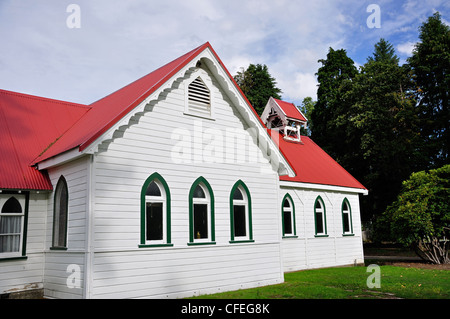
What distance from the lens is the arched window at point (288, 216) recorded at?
63.4 ft

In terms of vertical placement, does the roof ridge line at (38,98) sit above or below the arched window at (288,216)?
above

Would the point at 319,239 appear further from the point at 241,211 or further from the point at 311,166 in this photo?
the point at 241,211

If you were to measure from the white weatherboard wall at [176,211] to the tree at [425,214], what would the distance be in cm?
903

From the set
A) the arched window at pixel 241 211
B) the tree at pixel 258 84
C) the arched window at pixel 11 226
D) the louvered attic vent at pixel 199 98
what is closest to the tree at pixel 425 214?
the arched window at pixel 241 211

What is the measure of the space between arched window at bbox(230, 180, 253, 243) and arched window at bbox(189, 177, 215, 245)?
1045 millimetres

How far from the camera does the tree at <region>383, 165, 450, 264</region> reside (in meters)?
20.2

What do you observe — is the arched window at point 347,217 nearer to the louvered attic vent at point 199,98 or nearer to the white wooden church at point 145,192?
the white wooden church at point 145,192

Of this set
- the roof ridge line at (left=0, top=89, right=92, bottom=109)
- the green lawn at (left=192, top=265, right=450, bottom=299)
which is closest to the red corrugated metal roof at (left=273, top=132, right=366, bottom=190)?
the green lawn at (left=192, top=265, right=450, bottom=299)

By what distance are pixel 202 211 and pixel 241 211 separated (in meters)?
1.91

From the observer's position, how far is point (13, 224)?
11969 millimetres

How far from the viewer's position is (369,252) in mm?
34062

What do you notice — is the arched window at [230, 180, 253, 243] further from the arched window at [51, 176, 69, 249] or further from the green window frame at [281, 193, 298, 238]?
the arched window at [51, 176, 69, 249]
